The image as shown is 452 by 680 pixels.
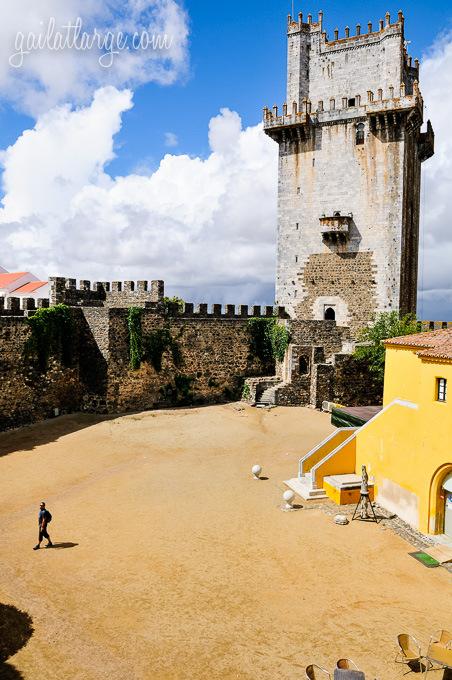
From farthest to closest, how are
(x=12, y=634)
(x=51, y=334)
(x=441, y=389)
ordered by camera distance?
(x=51, y=334) < (x=441, y=389) < (x=12, y=634)

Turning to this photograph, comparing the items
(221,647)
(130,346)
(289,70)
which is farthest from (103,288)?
(221,647)

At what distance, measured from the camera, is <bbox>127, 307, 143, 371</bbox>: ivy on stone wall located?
2394cm

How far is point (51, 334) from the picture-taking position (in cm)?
2208

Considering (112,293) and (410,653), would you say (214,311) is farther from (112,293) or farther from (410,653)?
(410,653)

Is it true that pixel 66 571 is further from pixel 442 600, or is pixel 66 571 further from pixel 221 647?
pixel 442 600

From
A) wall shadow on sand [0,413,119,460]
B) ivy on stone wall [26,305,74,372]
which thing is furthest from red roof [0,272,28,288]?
wall shadow on sand [0,413,119,460]

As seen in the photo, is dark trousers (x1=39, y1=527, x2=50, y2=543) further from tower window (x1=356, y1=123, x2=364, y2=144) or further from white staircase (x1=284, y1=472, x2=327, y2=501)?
tower window (x1=356, y1=123, x2=364, y2=144)

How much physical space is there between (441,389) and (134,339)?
15.2 meters

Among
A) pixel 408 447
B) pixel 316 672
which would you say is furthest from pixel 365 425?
pixel 316 672

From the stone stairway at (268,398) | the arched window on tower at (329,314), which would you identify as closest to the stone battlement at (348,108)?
the arched window on tower at (329,314)

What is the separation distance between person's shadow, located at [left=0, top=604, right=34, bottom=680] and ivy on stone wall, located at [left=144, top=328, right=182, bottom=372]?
1585cm

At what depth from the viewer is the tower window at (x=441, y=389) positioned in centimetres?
1223

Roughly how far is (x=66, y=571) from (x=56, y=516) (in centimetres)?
295

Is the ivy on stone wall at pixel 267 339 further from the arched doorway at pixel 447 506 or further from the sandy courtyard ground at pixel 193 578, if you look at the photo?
the arched doorway at pixel 447 506
